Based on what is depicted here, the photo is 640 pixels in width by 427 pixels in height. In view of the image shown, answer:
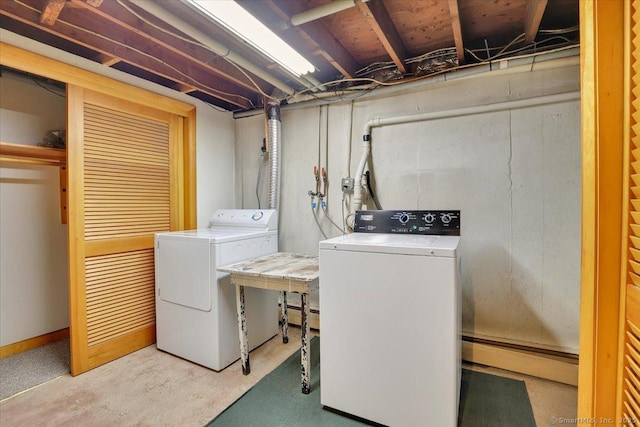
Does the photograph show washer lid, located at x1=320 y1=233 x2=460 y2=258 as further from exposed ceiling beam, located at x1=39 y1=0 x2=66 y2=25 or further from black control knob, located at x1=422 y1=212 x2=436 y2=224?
exposed ceiling beam, located at x1=39 y1=0 x2=66 y2=25

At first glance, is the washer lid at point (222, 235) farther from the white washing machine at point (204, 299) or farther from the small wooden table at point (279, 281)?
the small wooden table at point (279, 281)

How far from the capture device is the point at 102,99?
233 centimetres

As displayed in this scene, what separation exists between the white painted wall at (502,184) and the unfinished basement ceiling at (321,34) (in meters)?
0.22

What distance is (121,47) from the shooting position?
2156 millimetres

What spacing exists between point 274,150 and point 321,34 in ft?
4.08

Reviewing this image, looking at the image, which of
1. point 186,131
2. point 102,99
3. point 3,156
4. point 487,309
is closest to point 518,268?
point 487,309

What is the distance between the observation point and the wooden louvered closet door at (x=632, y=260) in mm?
782

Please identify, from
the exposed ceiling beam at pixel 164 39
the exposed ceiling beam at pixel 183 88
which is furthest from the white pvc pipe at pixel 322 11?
the exposed ceiling beam at pixel 183 88

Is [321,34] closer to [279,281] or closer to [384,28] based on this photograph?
[384,28]

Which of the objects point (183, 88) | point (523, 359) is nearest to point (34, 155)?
point (183, 88)

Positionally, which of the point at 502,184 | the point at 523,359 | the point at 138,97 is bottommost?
the point at 523,359

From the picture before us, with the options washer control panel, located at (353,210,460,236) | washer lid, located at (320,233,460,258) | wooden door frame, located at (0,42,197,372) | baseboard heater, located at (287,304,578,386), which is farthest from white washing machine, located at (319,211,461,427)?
wooden door frame, located at (0,42,197,372)

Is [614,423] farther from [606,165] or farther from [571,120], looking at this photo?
[571,120]

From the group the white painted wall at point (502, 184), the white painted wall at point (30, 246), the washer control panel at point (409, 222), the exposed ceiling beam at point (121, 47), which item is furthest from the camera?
the white painted wall at point (30, 246)
